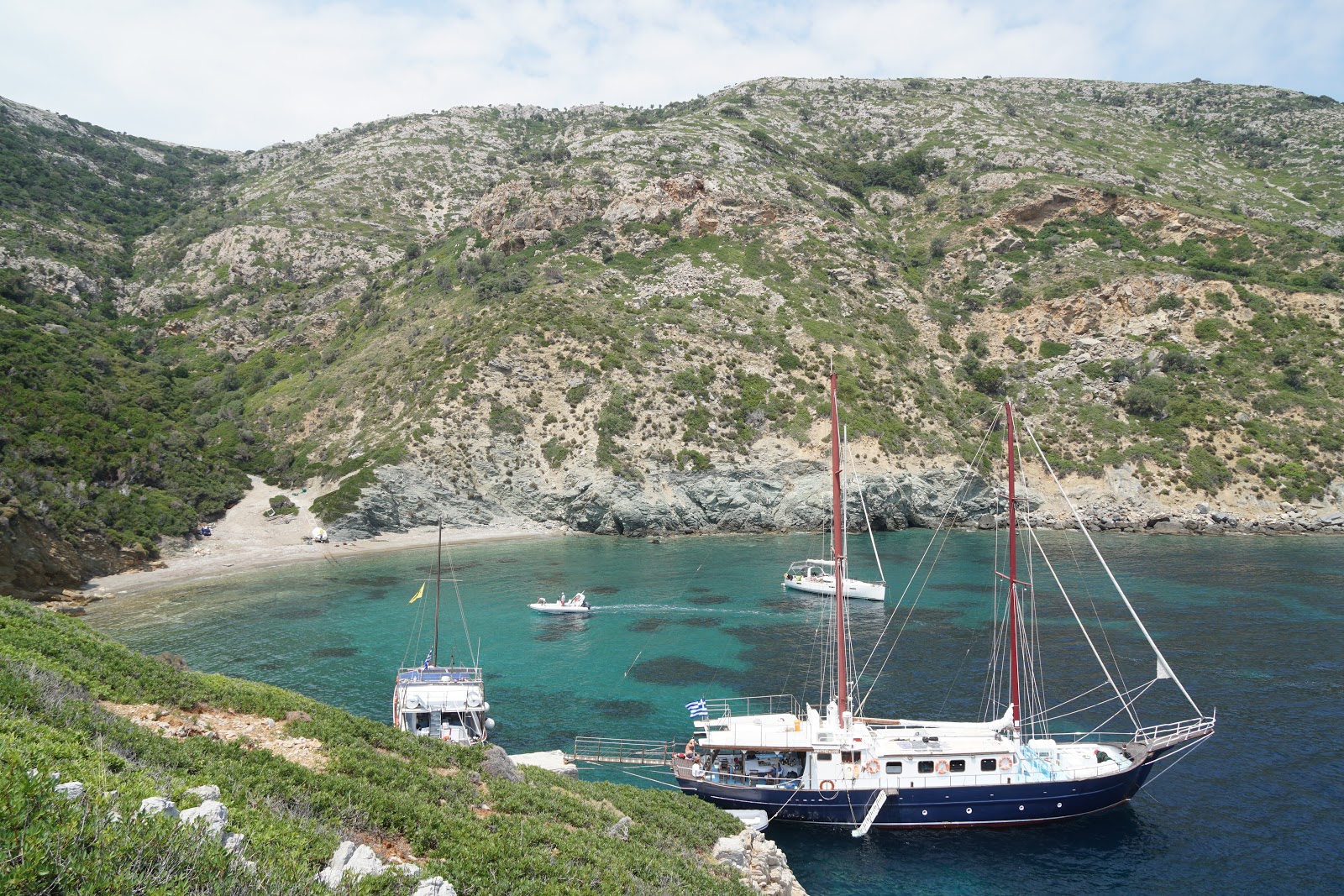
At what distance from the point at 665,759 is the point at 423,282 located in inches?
4495

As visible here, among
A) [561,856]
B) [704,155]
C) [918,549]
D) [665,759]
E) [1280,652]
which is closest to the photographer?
[561,856]

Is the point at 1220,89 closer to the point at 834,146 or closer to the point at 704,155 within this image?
the point at 834,146

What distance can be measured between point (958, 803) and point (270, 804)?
23.1 m

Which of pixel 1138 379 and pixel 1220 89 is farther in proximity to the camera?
pixel 1220 89

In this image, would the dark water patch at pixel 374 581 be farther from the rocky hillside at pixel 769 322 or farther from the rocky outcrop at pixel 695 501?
the rocky outcrop at pixel 695 501

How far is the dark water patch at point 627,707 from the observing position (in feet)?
111

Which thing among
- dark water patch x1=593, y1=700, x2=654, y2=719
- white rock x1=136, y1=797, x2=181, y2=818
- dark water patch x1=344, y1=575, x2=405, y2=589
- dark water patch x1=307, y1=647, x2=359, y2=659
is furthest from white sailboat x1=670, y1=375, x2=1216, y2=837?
dark water patch x1=344, y1=575, x2=405, y2=589

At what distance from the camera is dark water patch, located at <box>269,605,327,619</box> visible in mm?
50875

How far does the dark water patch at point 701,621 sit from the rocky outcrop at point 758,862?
1149 inches

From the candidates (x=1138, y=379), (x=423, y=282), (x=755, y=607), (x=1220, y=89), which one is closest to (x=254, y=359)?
(x=423, y=282)

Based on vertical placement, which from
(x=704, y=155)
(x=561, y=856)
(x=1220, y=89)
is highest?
(x=1220, y=89)

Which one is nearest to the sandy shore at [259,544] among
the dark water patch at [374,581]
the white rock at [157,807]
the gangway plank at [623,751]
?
the dark water patch at [374,581]

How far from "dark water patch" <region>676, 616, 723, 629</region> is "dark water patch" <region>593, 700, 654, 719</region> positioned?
43.3ft

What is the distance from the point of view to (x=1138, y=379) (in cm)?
10125
